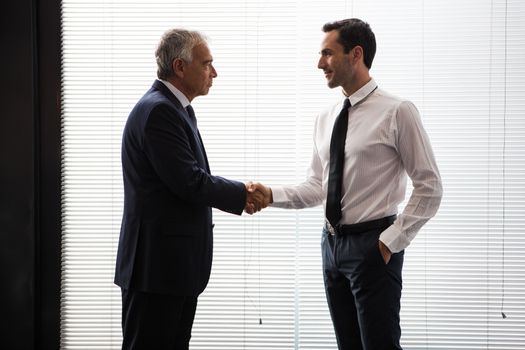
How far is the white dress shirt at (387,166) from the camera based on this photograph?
6.24 ft

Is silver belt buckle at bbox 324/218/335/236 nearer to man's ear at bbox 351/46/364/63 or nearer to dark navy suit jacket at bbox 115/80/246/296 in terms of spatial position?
dark navy suit jacket at bbox 115/80/246/296

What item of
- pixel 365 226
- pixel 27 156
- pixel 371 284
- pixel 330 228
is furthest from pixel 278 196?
pixel 27 156

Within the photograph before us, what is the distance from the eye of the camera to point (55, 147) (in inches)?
105

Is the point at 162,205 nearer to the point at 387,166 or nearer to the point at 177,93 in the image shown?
the point at 177,93

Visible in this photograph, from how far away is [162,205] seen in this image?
75.9 inches

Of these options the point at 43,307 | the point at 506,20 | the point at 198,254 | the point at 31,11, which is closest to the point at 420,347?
the point at 198,254

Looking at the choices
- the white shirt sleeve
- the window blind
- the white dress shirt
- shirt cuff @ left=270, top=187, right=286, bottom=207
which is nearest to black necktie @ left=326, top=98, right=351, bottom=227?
the white dress shirt

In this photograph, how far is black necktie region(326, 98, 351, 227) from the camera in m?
2.00

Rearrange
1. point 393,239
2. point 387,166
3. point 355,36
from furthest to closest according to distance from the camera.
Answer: point 355,36 → point 387,166 → point 393,239

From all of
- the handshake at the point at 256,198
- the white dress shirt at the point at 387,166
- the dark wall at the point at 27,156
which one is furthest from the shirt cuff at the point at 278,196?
the dark wall at the point at 27,156

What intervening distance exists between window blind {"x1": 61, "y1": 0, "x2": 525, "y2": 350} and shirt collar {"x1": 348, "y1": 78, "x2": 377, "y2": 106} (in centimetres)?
55

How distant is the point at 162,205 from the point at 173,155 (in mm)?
184

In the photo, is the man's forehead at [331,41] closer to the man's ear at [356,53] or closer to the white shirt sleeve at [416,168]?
the man's ear at [356,53]

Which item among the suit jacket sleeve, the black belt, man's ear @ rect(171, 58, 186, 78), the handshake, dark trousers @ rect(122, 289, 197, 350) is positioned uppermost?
man's ear @ rect(171, 58, 186, 78)
